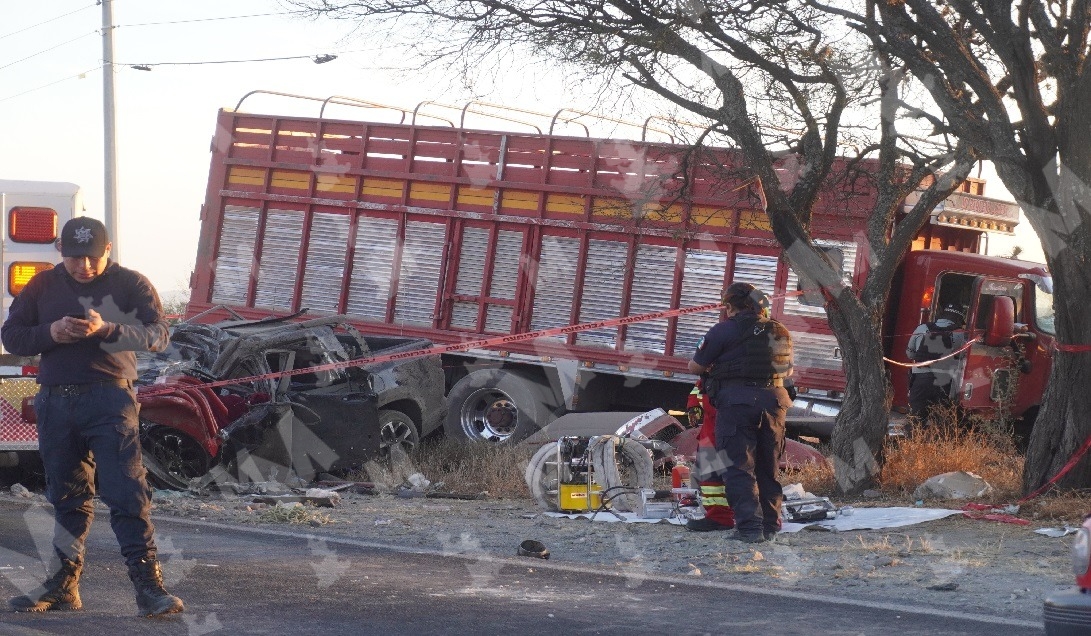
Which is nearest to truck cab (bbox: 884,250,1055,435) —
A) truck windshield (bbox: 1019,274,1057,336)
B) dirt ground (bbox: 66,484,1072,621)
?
truck windshield (bbox: 1019,274,1057,336)

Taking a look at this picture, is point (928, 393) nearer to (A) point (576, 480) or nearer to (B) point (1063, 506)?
(B) point (1063, 506)

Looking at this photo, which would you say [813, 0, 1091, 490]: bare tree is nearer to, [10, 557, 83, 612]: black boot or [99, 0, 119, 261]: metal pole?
[10, 557, 83, 612]: black boot

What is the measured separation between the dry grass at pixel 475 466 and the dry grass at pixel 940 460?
315 centimetres

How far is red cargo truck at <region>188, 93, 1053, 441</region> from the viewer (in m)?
13.9

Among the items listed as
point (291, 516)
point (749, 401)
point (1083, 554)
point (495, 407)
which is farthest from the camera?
point (495, 407)

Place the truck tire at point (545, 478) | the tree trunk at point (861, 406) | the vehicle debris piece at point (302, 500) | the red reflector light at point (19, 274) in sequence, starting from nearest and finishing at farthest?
1. the red reflector light at point (19, 274)
2. the truck tire at point (545, 478)
3. the vehicle debris piece at point (302, 500)
4. the tree trunk at point (861, 406)

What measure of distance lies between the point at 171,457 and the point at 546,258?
5463mm

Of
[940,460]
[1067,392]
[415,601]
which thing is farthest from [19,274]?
[940,460]

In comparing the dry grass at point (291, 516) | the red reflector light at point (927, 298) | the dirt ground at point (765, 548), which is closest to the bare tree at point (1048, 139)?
the dirt ground at point (765, 548)

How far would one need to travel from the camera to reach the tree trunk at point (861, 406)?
461 inches

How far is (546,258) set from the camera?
600 inches

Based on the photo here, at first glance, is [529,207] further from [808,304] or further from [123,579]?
[123,579]

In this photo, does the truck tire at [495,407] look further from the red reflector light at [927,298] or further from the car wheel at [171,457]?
the car wheel at [171,457]

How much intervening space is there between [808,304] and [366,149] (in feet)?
18.0
